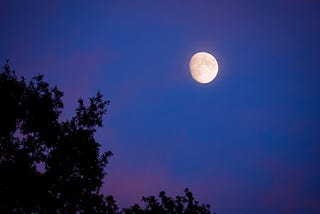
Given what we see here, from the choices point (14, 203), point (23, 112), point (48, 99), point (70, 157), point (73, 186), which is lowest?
point (14, 203)

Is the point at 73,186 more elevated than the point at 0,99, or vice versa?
the point at 0,99

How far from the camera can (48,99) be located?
2686 cm

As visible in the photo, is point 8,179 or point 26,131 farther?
point 26,131

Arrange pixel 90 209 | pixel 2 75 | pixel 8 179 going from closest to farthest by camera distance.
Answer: pixel 8 179, pixel 2 75, pixel 90 209

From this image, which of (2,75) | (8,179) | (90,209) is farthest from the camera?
(90,209)

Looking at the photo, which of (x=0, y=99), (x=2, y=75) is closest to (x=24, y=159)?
(x=0, y=99)

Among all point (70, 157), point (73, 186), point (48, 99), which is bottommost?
point (73, 186)

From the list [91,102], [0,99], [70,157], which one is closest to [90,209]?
[70,157]

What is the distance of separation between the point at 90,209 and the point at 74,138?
6.35m

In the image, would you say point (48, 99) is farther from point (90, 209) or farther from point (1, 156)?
point (90, 209)

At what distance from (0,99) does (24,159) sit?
5.00m

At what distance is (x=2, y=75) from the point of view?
84.3ft

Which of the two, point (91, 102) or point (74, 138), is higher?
point (91, 102)

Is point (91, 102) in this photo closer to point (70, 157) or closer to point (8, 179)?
point (70, 157)
